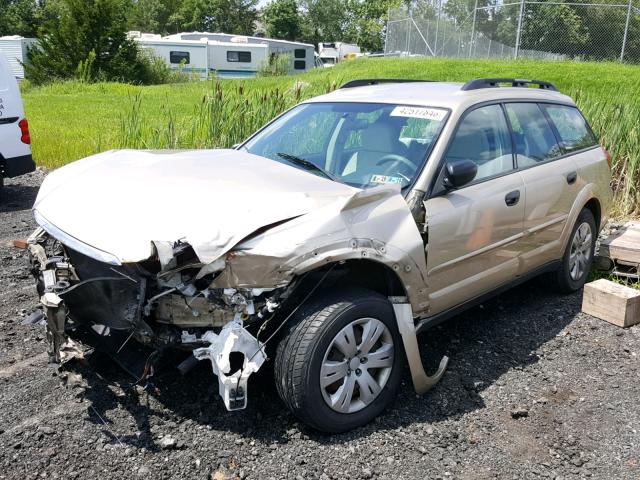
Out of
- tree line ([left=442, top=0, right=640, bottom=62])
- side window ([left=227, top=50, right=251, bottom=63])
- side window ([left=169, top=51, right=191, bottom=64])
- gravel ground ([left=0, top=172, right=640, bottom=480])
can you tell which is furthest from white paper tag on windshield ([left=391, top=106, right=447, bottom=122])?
side window ([left=169, top=51, right=191, bottom=64])

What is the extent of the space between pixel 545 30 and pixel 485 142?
19760mm

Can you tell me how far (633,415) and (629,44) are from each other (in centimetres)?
2116

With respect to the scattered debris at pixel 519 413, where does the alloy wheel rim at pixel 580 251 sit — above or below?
above

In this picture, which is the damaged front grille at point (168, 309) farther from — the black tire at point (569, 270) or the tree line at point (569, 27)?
the tree line at point (569, 27)

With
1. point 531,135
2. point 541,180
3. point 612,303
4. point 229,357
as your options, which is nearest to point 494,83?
point 531,135

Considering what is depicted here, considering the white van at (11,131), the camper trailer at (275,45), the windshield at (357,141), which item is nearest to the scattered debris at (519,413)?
the windshield at (357,141)

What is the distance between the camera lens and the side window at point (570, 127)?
202 inches

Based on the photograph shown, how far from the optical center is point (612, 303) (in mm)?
4922

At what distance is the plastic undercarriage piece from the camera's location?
292cm

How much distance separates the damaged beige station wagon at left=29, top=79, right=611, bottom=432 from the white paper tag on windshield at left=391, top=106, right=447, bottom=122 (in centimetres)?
1

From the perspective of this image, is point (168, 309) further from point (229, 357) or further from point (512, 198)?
point (512, 198)

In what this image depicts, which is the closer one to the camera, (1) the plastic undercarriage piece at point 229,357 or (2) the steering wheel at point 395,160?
(1) the plastic undercarriage piece at point 229,357

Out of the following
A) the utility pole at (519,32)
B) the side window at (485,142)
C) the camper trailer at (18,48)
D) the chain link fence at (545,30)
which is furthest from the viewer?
the camper trailer at (18,48)

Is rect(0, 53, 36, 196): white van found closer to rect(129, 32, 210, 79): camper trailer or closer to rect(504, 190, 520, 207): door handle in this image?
rect(504, 190, 520, 207): door handle
